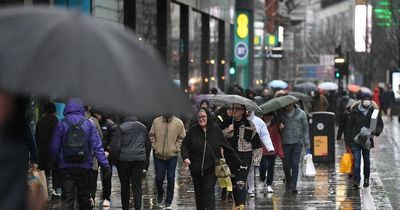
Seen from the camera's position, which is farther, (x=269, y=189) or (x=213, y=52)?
(x=213, y=52)

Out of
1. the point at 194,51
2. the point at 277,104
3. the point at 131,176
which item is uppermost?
the point at 194,51

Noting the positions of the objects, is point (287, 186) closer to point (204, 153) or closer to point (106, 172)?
point (106, 172)

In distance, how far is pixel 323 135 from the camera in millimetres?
23281

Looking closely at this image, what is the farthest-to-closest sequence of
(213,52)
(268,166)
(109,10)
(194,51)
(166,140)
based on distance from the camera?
(213,52) < (194,51) < (109,10) < (268,166) < (166,140)

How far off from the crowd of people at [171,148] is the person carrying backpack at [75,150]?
11 millimetres

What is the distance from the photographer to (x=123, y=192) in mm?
13375

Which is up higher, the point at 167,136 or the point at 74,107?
the point at 74,107

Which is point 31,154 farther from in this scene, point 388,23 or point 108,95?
point 388,23

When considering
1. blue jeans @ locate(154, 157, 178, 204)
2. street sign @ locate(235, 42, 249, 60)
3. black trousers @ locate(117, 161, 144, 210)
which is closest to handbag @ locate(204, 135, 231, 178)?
black trousers @ locate(117, 161, 144, 210)

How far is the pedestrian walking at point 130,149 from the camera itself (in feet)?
Result: 42.8

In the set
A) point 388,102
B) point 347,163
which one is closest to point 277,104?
point 347,163

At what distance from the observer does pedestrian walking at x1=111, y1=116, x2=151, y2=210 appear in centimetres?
1304

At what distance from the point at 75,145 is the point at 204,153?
5.76 ft

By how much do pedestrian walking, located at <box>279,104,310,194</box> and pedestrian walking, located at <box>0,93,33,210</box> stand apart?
13.4m
